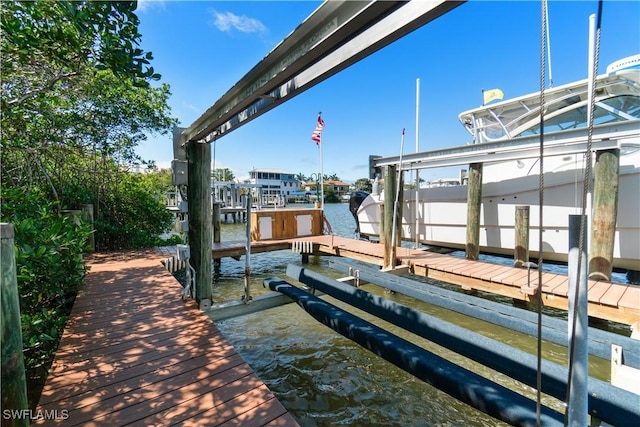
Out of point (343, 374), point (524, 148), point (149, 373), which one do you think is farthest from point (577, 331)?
point (524, 148)

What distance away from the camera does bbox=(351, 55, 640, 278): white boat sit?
6.45m

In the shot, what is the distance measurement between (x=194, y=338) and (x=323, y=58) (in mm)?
3302

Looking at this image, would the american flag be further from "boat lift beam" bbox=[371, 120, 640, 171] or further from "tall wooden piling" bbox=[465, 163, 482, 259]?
"tall wooden piling" bbox=[465, 163, 482, 259]

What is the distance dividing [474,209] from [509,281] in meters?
2.66

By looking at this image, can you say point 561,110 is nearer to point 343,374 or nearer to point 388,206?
point 388,206

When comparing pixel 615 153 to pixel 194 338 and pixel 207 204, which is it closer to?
pixel 207 204

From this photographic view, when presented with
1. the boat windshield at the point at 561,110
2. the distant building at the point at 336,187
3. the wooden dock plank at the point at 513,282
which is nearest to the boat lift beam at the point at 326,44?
the wooden dock plank at the point at 513,282

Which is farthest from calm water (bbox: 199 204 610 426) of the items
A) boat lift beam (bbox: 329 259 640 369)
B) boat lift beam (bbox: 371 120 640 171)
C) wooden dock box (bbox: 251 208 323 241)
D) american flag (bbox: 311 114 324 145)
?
american flag (bbox: 311 114 324 145)

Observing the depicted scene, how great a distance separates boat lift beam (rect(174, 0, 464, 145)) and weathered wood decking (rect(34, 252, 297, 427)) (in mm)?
2558

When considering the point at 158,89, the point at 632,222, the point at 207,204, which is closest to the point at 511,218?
the point at 632,222

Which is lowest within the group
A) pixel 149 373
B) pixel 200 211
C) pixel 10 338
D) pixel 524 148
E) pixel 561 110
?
pixel 149 373

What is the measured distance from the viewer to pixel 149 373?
9.22 ft

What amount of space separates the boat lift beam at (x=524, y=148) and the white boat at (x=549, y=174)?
21mm

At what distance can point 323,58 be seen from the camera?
1959 millimetres
